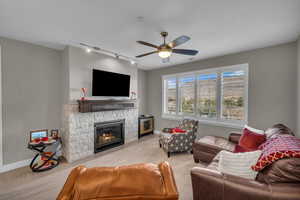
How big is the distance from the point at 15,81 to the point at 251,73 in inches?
221

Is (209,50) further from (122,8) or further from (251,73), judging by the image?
(122,8)

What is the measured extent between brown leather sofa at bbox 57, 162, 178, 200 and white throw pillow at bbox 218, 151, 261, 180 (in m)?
1.08

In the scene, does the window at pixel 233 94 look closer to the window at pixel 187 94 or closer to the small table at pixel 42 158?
the window at pixel 187 94

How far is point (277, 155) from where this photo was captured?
4.17 feet

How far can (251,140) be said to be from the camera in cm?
249

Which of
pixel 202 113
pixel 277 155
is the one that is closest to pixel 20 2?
pixel 277 155

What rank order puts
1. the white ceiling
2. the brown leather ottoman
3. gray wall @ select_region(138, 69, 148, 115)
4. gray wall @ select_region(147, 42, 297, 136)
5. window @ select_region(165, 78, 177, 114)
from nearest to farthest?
the white ceiling
the brown leather ottoman
gray wall @ select_region(147, 42, 297, 136)
window @ select_region(165, 78, 177, 114)
gray wall @ select_region(138, 69, 148, 115)

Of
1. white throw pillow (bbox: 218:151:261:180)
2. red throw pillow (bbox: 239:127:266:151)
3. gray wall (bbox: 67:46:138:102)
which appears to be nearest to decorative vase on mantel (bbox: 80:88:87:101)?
gray wall (bbox: 67:46:138:102)

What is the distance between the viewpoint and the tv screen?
3461 mm

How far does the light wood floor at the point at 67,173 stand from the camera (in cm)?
206

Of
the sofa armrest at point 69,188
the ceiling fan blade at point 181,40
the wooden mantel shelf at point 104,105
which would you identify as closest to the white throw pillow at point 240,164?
the sofa armrest at point 69,188

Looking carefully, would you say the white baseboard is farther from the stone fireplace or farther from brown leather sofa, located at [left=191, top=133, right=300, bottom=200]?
brown leather sofa, located at [left=191, top=133, right=300, bottom=200]

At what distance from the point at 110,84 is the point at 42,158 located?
7.53 feet

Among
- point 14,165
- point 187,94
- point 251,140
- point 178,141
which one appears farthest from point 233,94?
point 14,165
